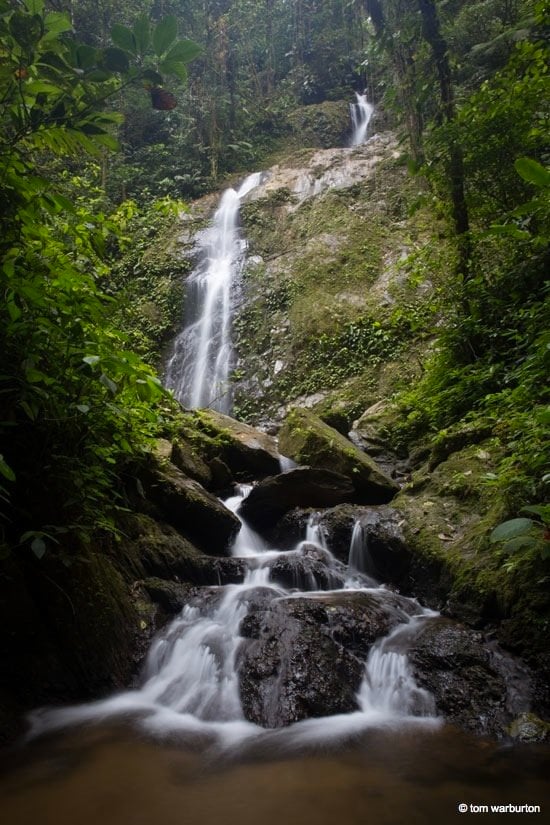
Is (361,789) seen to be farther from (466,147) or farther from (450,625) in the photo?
(466,147)

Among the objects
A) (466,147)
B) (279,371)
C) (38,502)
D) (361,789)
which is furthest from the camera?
(279,371)

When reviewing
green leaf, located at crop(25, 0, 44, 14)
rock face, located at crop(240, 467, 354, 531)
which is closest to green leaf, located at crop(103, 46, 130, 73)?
green leaf, located at crop(25, 0, 44, 14)

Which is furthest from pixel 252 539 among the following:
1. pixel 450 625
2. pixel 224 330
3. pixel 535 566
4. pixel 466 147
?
pixel 224 330

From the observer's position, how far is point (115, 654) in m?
3.73

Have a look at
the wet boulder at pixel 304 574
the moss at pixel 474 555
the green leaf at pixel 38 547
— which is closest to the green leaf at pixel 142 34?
the green leaf at pixel 38 547

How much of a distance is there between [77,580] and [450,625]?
299 centimetres

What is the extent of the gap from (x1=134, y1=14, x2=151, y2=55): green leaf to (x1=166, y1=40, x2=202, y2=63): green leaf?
3.4 inches

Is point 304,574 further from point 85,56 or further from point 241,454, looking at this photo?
point 85,56

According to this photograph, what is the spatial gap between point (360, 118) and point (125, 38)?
906 inches

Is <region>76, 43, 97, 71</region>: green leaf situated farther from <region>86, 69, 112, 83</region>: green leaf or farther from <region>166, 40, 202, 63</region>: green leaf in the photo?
<region>166, 40, 202, 63</region>: green leaf

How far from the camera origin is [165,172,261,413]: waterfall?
12.6 m

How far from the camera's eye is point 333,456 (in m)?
7.32

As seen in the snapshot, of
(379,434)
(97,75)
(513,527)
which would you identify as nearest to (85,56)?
(97,75)
